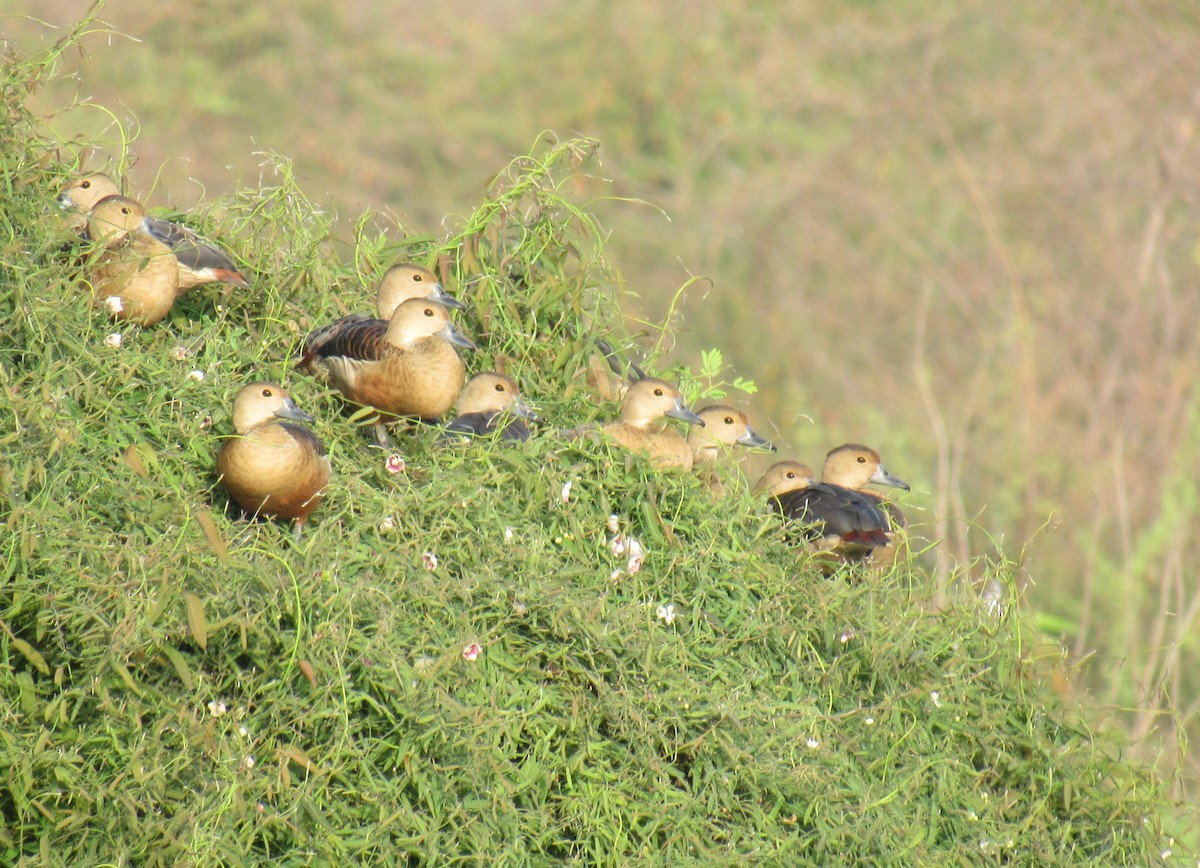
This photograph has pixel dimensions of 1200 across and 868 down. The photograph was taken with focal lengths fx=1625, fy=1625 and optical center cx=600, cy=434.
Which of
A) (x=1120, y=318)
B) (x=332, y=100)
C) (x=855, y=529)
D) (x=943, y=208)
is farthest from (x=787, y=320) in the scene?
(x=855, y=529)

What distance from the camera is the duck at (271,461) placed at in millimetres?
3498

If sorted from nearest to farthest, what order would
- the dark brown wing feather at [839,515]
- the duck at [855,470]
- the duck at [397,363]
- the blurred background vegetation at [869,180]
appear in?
the duck at [397,363], the dark brown wing feather at [839,515], the duck at [855,470], the blurred background vegetation at [869,180]

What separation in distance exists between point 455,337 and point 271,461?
931mm

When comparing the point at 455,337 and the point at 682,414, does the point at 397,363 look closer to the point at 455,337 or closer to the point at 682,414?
the point at 455,337

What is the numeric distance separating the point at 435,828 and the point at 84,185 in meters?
2.05

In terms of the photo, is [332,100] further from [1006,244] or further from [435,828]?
[435,828]

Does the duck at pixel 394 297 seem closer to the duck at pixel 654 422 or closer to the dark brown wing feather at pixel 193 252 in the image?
the dark brown wing feather at pixel 193 252

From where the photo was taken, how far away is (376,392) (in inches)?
159

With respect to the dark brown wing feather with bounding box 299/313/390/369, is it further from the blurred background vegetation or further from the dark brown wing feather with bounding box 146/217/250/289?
the blurred background vegetation

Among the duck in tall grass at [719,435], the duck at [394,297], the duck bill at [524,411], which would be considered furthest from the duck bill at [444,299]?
the duck in tall grass at [719,435]

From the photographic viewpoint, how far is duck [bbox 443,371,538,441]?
4.01 m

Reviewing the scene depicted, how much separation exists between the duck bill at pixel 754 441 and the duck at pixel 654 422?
287mm

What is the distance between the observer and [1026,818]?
3713mm

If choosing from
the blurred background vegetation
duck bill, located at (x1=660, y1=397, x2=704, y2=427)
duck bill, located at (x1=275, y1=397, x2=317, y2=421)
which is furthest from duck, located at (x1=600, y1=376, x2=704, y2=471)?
the blurred background vegetation
